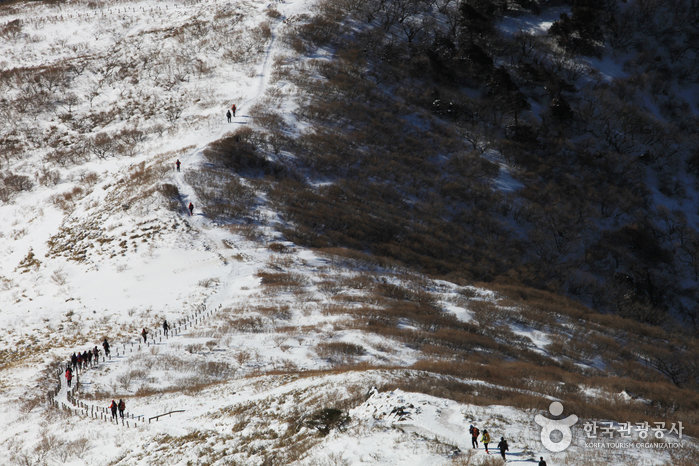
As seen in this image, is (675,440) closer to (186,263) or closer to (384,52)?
(186,263)

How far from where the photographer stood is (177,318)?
29297mm

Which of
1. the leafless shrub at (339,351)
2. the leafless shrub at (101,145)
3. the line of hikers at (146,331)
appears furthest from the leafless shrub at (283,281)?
the leafless shrub at (101,145)

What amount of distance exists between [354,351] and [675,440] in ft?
46.2

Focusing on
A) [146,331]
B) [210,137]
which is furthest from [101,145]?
[146,331]

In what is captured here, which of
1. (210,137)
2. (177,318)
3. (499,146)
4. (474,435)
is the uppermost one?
(474,435)

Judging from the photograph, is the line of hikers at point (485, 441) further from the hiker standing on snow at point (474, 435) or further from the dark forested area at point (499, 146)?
the dark forested area at point (499, 146)

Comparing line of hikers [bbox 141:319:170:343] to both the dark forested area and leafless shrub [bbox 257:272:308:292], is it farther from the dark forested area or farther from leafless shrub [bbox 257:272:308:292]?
the dark forested area

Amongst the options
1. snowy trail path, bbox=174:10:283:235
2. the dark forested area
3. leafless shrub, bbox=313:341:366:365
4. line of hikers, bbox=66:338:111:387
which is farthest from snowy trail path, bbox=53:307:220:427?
the dark forested area

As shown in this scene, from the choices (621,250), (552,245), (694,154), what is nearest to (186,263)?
(552,245)

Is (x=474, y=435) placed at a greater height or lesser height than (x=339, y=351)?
greater

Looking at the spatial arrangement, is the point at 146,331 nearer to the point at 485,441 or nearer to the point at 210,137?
the point at 485,441

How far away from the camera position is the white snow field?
609 inches

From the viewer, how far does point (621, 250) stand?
47625 mm

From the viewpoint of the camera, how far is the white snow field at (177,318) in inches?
609
